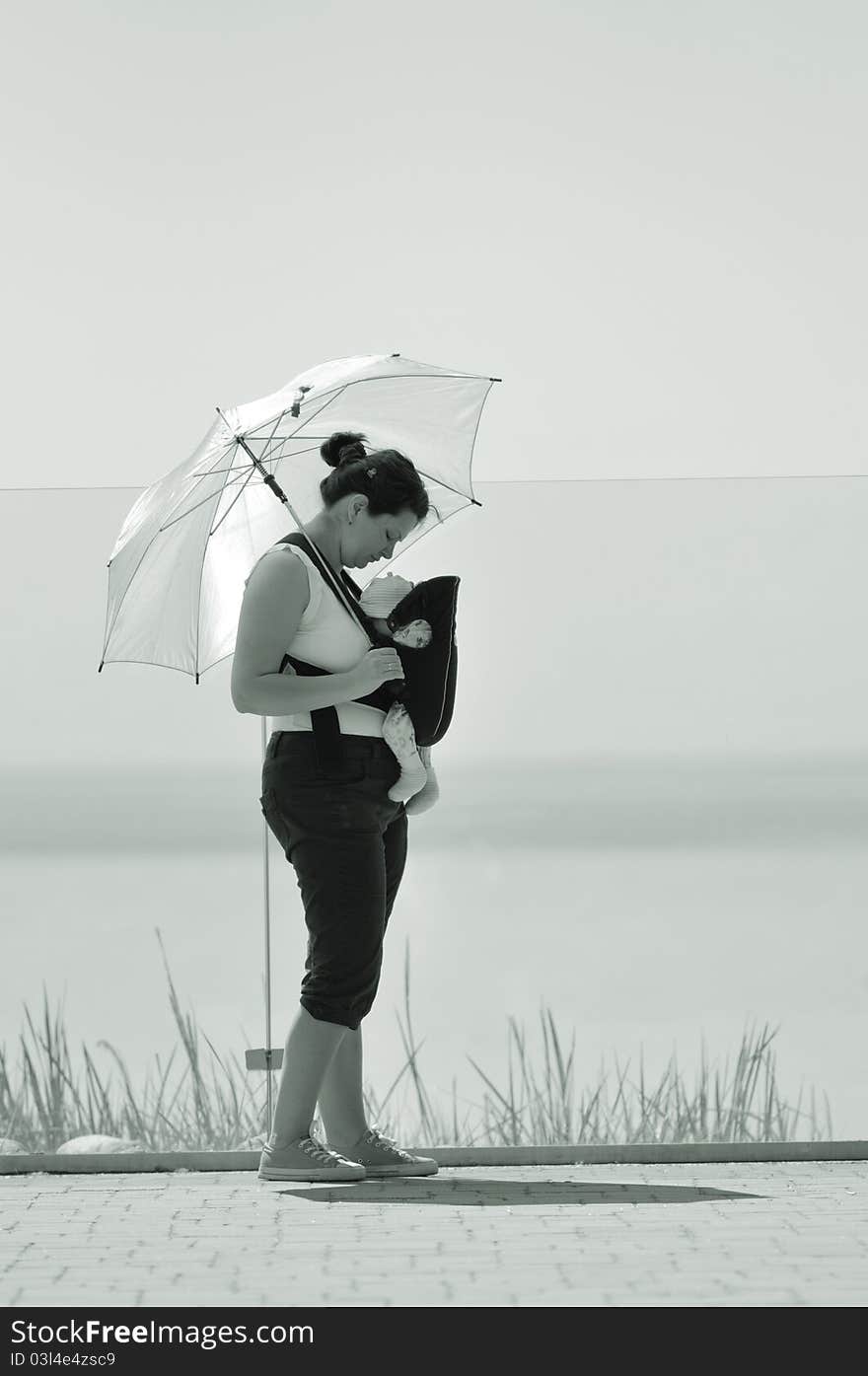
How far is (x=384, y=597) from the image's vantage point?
3.28 m

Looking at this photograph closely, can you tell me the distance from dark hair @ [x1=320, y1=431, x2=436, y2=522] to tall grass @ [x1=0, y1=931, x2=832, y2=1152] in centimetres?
104

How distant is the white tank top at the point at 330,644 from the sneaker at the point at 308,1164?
780 millimetres

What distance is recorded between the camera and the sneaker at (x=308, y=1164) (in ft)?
10.4

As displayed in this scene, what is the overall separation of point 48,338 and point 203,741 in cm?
312

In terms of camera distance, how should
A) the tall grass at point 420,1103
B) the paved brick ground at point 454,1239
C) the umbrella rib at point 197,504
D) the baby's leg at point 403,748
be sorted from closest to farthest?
1. the paved brick ground at point 454,1239
2. the baby's leg at point 403,748
3. the umbrella rib at point 197,504
4. the tall grass at point 420,1103

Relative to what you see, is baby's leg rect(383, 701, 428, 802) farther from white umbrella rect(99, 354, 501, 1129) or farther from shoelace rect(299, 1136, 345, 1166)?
shoelace rect(299, 1136, 345, 1166)

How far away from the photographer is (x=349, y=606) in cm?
326

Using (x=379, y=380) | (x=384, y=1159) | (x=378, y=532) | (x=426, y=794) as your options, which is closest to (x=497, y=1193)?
(x=384, y=1159)

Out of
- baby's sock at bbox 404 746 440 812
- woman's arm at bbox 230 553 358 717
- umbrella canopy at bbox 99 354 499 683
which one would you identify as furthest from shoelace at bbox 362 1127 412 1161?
umbrella canopy at bbox 99 354 499 683

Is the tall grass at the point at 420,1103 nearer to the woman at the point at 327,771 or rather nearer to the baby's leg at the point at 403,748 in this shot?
the woman at the point at 327,771

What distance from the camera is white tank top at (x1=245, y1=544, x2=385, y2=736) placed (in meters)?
3.21

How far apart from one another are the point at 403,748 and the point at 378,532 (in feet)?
1.37

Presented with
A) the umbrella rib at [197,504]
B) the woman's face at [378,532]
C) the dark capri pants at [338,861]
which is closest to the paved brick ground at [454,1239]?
the dark capri pants at [338,861]
